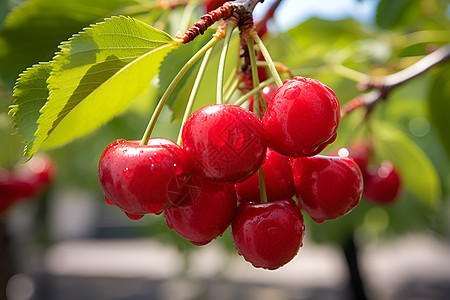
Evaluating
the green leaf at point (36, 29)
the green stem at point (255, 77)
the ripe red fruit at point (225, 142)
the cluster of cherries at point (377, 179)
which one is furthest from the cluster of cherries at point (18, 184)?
the ripe red fruit at point (225, 142)

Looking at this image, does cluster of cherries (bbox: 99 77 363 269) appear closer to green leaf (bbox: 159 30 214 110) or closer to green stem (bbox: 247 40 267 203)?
green stem (bbox: 247 40 267 203)

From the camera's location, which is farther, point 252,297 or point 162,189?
point 252,297

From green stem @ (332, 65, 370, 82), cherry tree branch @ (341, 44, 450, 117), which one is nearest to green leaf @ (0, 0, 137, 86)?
cherry tree branch @ (341, 44, 450, 117)

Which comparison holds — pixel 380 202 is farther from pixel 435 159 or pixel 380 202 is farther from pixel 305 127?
pixel 435 159

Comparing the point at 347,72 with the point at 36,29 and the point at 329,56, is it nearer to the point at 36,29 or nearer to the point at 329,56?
the point at 329,56

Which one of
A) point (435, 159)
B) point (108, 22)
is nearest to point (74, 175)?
point (435, 159)

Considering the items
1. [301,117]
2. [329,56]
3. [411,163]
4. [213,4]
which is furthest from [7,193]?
[301,117]

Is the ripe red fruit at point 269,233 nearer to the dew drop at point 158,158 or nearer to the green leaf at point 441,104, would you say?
the dew drop at point 158,158
